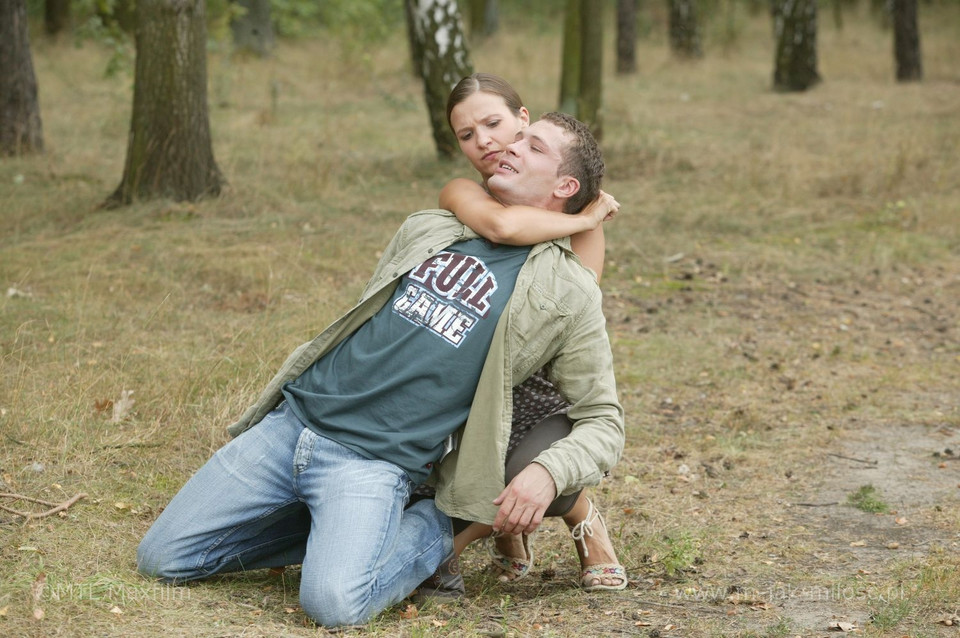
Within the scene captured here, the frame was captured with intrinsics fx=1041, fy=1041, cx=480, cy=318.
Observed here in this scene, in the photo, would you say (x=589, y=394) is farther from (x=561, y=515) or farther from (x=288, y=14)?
(x=288, y=14)

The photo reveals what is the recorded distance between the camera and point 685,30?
62.8 feet

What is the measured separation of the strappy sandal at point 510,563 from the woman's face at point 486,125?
1282 mm

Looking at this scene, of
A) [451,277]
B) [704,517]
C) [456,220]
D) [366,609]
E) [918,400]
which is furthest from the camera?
[918,400]

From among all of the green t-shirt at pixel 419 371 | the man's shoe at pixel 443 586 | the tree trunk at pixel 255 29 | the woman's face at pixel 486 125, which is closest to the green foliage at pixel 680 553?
the man's shoe at pixel 443 586

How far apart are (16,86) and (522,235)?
776 cm

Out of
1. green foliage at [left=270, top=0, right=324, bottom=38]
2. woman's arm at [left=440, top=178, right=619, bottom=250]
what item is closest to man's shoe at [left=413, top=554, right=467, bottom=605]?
woman's arm at [left=440, top=178, right=619, bottom=250]

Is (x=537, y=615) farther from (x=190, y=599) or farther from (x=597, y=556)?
(x=190, y=599)

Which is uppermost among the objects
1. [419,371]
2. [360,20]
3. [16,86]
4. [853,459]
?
[360,20]

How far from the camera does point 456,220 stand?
3408 mm

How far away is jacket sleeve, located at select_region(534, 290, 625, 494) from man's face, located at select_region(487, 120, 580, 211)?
38 cm

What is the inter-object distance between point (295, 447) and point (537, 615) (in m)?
0.89

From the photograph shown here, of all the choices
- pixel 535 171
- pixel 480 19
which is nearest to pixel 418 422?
pixel 535 171

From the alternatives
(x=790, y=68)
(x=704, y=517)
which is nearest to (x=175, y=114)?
(x=704, y=517)

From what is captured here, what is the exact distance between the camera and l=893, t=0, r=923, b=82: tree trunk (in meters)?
15.9
